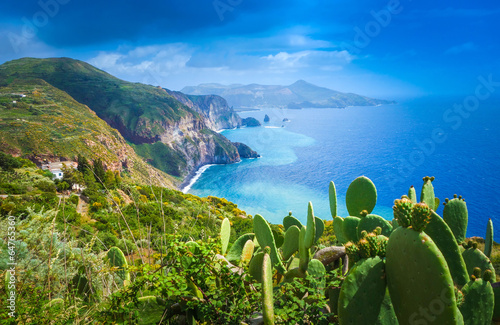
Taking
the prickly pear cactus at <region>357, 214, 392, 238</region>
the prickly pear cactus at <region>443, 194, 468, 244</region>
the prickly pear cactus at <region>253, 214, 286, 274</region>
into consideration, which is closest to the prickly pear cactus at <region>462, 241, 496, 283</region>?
the prickly pear cactus at <region>443, 194, 468, 244</region>

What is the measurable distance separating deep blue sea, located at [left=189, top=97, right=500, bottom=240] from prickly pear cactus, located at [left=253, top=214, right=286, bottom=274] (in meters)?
41.0

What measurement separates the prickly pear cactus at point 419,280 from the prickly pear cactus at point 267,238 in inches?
48.5

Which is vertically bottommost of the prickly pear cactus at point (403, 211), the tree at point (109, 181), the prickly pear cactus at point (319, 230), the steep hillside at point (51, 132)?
the tree at point (109, 181)

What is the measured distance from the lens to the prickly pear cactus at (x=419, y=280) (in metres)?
1.08

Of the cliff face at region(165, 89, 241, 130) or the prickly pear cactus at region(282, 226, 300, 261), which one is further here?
the cliff face at region(165, 89, 241, 130)

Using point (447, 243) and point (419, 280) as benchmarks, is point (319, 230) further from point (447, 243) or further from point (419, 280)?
point (419, 280)

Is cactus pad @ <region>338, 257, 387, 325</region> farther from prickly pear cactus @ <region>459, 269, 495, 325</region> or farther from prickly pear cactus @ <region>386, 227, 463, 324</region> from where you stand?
prickly pear cactus @ <region>459, 269, 495, 325</region>

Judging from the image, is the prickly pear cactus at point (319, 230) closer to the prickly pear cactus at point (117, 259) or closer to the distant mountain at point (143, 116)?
the prickly pear cactus at point (117, 259)

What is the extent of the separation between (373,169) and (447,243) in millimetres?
64725

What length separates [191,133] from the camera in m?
87.8

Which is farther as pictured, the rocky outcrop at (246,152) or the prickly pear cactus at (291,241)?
the rocky outcrop at (246,152)

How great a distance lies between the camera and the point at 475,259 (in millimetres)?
2037

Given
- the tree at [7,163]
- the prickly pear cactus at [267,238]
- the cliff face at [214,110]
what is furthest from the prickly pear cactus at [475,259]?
the cliff face at [214,110]

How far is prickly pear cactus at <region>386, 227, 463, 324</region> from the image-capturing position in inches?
42.6
